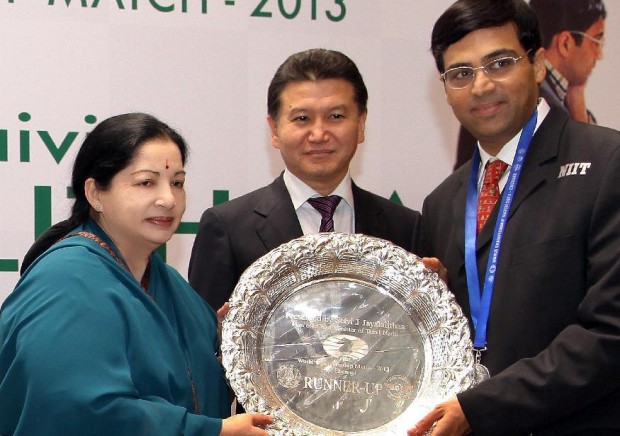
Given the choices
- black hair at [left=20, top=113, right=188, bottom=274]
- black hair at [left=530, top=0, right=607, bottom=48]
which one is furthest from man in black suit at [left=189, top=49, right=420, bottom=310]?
black hair at [left=530, top=0, right=607, bottom=48]

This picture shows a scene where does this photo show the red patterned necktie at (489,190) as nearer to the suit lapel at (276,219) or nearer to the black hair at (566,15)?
the suit lapel at (276,219)

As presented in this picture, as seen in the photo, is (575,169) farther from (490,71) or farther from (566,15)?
(566,15)

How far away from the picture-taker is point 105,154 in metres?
2.35

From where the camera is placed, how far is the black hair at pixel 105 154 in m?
2.34

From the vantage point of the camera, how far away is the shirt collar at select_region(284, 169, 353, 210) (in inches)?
115

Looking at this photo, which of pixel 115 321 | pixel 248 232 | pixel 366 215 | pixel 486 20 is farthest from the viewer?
pixel 366 215

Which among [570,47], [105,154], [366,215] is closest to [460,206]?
[366,215]

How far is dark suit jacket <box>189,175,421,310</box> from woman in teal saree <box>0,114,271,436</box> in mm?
202

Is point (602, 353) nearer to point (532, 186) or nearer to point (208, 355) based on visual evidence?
point (532, 186)

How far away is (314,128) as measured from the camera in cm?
286

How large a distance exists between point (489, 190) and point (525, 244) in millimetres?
262

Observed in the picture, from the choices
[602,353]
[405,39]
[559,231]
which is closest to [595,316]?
[602,353]

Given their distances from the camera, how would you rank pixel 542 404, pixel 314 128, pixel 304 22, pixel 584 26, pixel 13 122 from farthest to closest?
pixel 584 26
pixel 304 22
pixel 13 122
pixel 314 128
pixel 542 404

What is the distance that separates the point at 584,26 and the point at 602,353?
261 cm
